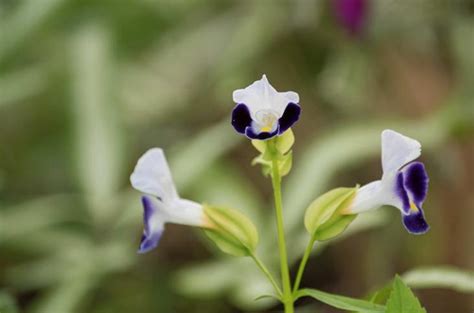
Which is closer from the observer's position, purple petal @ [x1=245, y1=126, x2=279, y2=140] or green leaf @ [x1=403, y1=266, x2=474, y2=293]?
purple petal @ [x1=245, y1=126, x2=279, y2=140]

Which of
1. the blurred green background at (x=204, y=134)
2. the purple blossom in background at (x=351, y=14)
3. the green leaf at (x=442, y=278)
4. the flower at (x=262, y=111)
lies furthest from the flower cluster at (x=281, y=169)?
the purple blossom in background at (x=351, y=14)

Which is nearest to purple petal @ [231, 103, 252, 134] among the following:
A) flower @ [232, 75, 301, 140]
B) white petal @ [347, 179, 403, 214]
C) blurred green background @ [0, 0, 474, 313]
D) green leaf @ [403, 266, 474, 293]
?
flower @ [232, 75, 301, 140]

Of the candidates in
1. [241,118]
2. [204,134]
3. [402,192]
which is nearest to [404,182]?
[402,192]

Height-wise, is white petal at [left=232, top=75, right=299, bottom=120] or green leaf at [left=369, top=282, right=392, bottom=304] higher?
white petal at [left=232, top=75, right=299, bottom=120]

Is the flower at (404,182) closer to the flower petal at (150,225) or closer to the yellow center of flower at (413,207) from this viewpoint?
the yellow center of flower at (413,207)

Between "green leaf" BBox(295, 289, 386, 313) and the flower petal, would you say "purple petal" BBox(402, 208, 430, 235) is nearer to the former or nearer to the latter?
"green leaf" BBox(295, 289, 386, 313)

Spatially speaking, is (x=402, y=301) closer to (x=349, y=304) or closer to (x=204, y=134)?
(x=349, y=304)

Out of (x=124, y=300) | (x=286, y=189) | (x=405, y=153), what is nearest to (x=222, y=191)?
(x=286, y=189)
